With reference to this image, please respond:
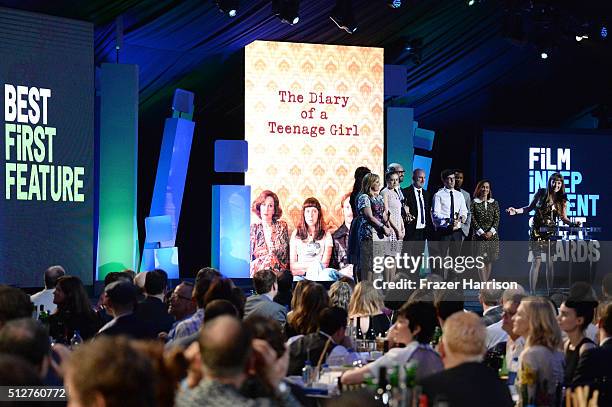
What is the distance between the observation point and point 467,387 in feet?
12.1

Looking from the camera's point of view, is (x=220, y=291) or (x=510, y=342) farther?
(x=510, y=342)

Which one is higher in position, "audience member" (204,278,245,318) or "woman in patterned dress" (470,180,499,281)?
"woman in patterned dress" (470,180,499,281)

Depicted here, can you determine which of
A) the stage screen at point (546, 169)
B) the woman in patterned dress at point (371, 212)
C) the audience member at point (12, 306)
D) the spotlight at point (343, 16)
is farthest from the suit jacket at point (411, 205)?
the audience member at point (12, 306)

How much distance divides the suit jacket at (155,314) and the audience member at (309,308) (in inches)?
27.9

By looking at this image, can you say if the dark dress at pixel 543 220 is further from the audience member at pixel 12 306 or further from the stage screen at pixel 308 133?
the audience member at pixel 12 306

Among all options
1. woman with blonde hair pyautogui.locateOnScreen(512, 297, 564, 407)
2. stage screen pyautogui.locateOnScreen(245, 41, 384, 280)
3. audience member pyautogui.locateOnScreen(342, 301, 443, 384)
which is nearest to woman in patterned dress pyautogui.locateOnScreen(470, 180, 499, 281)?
stage screen pyautogui.locateOnScreen(245, 41, 384, 280)

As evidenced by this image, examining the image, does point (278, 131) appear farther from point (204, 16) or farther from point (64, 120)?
point (64, 120)

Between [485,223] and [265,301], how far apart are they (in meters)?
6.95

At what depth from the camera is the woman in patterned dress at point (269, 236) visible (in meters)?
13.5

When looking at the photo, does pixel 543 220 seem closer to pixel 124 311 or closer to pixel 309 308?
pixel 309 308

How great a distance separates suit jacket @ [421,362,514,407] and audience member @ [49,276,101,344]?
310 cm

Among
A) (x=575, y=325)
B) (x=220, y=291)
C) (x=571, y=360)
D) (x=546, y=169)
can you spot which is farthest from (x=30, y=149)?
(x=546, y=169)

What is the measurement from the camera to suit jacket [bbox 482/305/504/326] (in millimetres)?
7055

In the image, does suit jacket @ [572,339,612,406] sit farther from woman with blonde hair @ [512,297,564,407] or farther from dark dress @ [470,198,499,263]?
→ dark dress @ [470,198,499,263]
